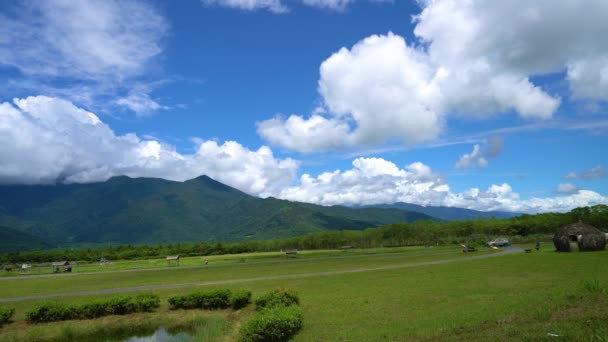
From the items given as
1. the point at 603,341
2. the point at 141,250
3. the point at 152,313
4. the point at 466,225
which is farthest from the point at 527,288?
the point at 141,250

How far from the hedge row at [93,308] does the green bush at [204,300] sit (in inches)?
69.3

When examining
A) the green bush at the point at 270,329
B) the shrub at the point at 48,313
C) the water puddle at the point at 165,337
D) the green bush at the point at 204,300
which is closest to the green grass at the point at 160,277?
the green bush at the point at 204,300

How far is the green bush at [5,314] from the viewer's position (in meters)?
26.8

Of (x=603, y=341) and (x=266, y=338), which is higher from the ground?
(x=603, y=341)

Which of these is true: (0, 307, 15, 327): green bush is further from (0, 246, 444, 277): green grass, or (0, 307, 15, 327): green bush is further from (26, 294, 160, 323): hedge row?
(0, 246, 444, 277): green grass

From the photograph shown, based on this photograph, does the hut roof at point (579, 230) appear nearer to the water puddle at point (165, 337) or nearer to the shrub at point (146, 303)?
the water puddle at point (165, 337)

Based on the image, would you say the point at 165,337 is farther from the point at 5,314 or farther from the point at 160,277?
the point at 160,277

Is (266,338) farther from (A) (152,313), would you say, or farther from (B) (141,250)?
(B) (141,250)

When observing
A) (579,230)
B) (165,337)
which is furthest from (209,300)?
(579,230)

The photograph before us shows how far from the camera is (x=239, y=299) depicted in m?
28.0

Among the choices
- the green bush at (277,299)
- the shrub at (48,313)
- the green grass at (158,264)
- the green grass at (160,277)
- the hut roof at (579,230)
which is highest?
the hut roof at (579,230)

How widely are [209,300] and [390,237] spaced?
457 feet

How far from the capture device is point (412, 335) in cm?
1648

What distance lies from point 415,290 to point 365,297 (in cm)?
416
